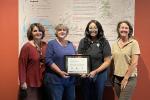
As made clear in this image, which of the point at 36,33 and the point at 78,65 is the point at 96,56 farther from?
the point at 36,33

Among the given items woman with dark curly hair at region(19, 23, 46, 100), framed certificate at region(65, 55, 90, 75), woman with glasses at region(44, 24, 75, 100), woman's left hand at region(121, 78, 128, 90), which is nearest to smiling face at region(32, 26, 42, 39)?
woman with dark curly hair at region(19, 23, 46, 100)

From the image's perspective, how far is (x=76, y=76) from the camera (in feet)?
12.1

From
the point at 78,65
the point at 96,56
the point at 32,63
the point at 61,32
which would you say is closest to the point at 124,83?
the point at 96,56

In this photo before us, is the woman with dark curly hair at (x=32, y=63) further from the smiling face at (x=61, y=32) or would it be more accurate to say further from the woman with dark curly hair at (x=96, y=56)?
the woman with dark curly hair at (x=96, y=56)

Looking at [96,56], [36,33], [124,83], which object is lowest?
[124,83]

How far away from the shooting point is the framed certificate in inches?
144

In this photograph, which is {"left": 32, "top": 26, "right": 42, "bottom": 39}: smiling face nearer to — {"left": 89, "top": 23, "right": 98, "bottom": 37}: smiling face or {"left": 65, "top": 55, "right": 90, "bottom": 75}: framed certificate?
{"left": 65, "top": 55, "right": 90, "bottom": 75}: framed certificate

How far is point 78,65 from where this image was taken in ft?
12.1

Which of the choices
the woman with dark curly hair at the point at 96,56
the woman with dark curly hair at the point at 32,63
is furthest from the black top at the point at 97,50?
the woman with dark curly hair at the point at 32,63

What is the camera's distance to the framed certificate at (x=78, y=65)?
365 centimetres

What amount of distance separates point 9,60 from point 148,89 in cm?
199

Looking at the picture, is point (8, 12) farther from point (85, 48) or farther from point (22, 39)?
point (85, 48)

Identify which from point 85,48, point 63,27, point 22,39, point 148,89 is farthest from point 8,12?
point 148,89

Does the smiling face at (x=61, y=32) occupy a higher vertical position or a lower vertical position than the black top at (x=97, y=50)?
higher
